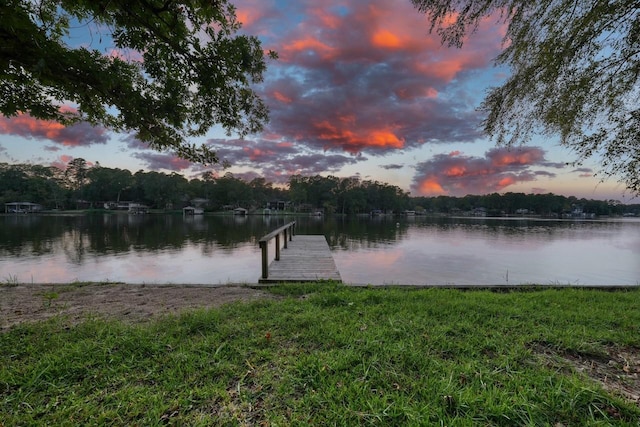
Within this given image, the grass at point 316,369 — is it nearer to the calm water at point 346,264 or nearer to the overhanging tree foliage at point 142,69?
the overhanging tree foliage at point 142,69

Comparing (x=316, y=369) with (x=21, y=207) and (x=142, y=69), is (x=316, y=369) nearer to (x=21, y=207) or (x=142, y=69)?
(x=142, y=69)

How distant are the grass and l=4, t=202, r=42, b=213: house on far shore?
83.7m

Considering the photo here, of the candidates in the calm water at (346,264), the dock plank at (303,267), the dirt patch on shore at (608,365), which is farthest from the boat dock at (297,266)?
the dirt patch on shore at (608,365)

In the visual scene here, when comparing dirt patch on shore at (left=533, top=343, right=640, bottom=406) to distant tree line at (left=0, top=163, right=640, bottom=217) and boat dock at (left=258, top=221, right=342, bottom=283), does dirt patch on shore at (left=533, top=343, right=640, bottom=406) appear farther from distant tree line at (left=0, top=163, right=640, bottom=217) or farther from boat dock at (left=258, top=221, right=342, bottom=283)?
distant tree line at (left=0, top=163, right=640, bottom=217)

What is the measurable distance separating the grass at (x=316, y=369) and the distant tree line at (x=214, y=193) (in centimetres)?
7946

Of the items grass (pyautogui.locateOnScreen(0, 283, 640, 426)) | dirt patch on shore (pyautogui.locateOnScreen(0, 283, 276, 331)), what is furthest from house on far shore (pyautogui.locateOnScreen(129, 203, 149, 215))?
grass (pyautogui.locateOnScreen(0, 283, 640, 426))

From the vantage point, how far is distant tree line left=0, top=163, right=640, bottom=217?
69.9 m

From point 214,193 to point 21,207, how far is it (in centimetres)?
4026

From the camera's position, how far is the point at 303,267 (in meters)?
7.92

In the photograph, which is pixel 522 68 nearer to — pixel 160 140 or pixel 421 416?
pixel 421 416

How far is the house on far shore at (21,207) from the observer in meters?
61.4

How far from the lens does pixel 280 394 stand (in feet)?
7.04

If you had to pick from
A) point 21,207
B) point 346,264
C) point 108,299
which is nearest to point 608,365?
point 108,299

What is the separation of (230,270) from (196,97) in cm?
682
